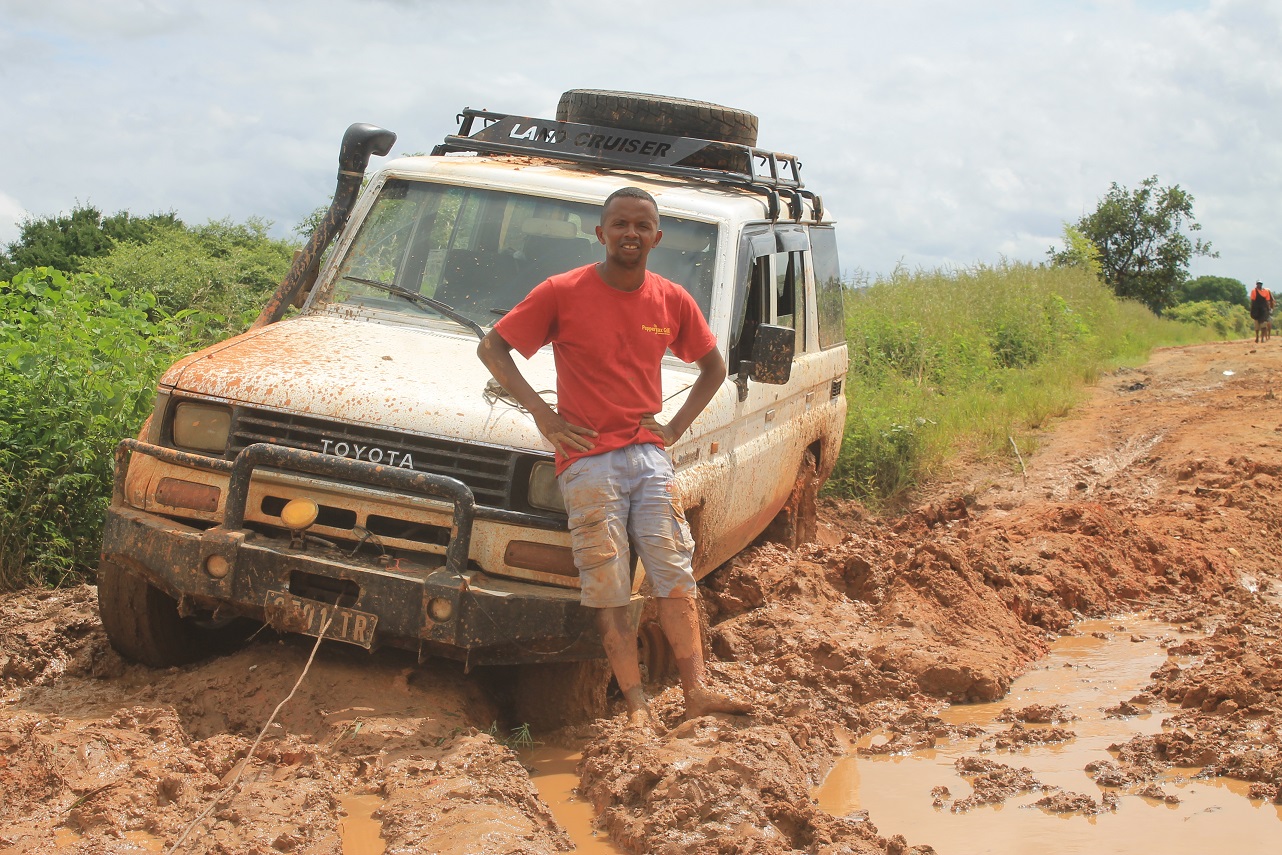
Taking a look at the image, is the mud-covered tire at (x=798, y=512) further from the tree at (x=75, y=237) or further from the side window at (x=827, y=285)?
the tree at (x=75, y=237)

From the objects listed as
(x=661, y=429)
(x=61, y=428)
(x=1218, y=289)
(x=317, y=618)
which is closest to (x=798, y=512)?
(x=661, y=429)

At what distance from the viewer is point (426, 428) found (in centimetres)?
420

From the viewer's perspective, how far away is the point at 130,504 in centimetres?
447

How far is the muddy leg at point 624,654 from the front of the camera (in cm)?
422

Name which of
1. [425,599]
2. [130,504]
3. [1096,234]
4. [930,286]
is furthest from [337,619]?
[1096,234]

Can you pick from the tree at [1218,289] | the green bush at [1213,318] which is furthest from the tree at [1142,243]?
the tree at [1218,289]

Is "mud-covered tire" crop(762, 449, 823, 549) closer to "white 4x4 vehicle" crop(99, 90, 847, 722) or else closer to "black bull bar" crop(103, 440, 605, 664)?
"white 4x4 vehicle" crop(99, 90, 847, 722)

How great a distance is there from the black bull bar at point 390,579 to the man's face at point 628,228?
0.92m

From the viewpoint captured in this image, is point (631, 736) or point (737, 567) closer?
point (631, 736)

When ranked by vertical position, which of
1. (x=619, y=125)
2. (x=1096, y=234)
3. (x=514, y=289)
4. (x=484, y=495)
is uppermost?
(x=1096, y=234)

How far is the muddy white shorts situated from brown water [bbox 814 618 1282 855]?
917 mm

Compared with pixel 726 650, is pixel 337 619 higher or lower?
higher

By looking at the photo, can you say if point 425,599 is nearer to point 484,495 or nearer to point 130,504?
point 484,495

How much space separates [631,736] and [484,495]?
2.97 feet
